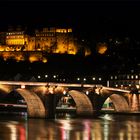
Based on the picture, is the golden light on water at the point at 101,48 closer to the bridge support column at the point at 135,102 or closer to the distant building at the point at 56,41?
the distant building at the point at 56,41

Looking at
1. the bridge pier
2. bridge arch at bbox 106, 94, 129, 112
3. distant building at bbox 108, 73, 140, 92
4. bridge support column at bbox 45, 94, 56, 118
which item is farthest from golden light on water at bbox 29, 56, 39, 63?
bridge support column at bbox 45, 94, 56, 118

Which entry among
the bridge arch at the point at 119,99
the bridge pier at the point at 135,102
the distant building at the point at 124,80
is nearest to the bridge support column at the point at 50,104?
the bridge arch at the point at 119,99

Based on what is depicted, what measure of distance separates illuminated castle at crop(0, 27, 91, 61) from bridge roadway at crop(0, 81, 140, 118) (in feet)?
253

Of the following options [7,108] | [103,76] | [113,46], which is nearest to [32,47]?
[113,46]

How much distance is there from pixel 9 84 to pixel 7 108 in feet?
112

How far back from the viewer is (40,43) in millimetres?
168000

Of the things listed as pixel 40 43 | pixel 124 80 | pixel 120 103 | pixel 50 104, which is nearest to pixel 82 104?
pixel 50 104

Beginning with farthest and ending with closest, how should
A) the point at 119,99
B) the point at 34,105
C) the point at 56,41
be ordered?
1. the point at 56,41
2. the point at 119,99
3. the point at 34,105

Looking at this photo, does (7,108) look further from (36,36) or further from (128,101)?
(36,36)

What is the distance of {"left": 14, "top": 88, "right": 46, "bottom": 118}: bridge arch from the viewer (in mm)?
Answer: 63359

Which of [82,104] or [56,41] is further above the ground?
[56,41]

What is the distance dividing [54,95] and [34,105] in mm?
2451

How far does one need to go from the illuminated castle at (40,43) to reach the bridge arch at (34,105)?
96163 mm

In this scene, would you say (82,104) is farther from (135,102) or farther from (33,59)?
(33,59)
